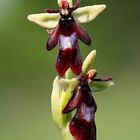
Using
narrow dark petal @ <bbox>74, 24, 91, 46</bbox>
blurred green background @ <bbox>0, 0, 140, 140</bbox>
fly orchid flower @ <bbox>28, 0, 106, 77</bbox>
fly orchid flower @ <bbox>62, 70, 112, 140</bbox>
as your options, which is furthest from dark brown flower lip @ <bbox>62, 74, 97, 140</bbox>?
blurred green background @ <bbox>0, 0, 140, 140</bbox>

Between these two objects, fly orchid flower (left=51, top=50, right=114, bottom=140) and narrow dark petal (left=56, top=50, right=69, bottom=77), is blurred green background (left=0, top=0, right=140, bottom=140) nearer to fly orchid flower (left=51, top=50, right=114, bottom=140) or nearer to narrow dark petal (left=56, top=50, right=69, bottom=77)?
fly orchid flower (left=51, top=50, right=114, bottom=140)

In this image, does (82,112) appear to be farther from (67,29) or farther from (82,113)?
(67,29)

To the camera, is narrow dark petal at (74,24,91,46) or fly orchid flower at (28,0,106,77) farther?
narrow dark petal at (74,24,91,46)

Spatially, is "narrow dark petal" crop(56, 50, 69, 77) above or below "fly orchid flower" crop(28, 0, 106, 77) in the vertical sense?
below

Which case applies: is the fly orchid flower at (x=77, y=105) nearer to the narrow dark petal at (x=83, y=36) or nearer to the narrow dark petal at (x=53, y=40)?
the narrow dark petal at (x=83, y=36)
